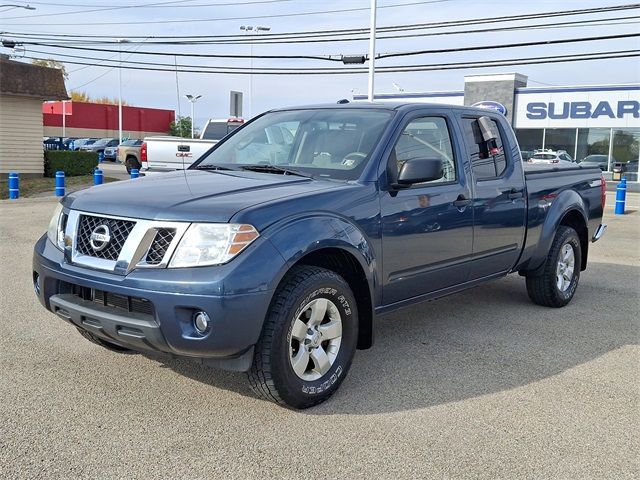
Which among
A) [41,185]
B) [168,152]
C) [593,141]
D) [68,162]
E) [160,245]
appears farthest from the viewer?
[593,141]

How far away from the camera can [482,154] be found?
5652mm

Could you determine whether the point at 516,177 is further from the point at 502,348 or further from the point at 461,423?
the point at 461,423

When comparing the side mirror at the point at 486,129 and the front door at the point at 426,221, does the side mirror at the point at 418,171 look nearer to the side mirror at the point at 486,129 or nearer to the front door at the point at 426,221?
the front door at the point at 426,221

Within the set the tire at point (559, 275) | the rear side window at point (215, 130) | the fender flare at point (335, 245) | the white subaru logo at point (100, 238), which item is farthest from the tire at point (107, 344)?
the rear side window at point (215, 130)

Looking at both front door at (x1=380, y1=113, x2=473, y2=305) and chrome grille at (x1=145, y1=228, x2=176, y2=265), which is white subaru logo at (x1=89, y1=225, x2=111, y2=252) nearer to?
chrome grille at (x1=145, y1=228, x2=176, y2=265)

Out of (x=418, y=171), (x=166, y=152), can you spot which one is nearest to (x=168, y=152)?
(x=166, y=152)

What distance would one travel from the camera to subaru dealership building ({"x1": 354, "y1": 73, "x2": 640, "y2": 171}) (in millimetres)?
34688

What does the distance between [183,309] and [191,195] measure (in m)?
0.77

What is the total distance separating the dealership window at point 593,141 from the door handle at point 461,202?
110ft

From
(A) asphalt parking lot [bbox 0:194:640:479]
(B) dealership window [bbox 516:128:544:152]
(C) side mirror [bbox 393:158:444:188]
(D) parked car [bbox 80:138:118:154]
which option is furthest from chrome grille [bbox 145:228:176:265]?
(D) parked car [bbox 80:138:118:154]

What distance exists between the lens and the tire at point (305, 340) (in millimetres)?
3734

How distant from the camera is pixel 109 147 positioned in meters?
46.1

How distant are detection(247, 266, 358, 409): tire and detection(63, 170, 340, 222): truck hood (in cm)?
53

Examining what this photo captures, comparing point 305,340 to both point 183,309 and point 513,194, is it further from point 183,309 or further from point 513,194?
point 513,194
